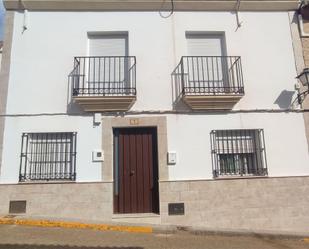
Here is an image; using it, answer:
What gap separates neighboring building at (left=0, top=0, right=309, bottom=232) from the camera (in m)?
6.77

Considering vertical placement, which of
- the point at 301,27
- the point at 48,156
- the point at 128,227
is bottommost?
Answer: the point at 128,227

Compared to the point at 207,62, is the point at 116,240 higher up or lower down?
lower down

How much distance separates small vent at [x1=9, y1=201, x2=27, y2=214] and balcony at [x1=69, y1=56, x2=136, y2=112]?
2418 mm

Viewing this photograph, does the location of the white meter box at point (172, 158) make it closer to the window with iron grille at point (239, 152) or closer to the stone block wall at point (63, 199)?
the window with iron grille at point (239, 152)

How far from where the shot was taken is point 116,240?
529cm

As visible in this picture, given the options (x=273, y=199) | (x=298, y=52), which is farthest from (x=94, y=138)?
(x=298, y=52)

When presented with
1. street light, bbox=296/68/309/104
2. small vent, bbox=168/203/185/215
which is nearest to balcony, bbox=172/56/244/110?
street light, bbox=296/68/309/104

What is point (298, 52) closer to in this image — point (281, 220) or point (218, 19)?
point (218, 19)

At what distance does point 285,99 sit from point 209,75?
1.89 m

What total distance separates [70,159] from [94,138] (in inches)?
27.6

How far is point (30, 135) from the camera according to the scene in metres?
7.00

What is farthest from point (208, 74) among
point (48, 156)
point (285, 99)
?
point (48, 156)

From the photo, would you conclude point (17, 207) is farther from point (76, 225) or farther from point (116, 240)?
point (116, 240)

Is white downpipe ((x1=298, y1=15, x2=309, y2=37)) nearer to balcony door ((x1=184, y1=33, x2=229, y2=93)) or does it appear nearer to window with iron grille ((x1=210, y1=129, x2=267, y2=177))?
balcony door ((x1=184, y1=33, x2=229, y2=93))
